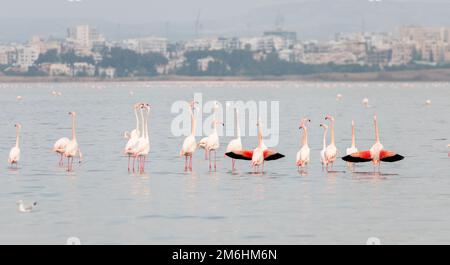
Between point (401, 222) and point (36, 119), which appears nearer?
point (401, 222)

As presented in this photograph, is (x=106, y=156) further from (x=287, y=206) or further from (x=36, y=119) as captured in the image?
(x=36, y=119)

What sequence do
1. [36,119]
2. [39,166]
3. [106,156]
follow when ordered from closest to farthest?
1. [39,166]
2. [106,156]
3. [36,119]

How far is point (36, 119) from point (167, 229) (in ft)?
171

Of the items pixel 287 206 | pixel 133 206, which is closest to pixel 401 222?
pixel 287 206

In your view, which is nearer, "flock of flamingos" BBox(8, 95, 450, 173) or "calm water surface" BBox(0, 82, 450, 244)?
"calm water surface" BBox(0, 82, 450, 244)

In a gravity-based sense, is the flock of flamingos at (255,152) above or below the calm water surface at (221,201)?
above

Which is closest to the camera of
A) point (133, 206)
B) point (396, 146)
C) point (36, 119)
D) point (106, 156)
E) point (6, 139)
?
point (133, 206)

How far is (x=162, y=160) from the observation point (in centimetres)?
4006

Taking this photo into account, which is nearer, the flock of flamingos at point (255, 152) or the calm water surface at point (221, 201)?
the calm water surface at point (221, 201)

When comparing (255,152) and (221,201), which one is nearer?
(221,201)

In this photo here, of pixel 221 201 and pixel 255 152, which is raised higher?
pixel 255 152

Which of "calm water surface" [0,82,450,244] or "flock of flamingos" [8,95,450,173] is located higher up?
"flock of flamingos" [8,95,450,173]

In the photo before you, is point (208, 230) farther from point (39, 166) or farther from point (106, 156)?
point (106, 156)

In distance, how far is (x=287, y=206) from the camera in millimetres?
27641
